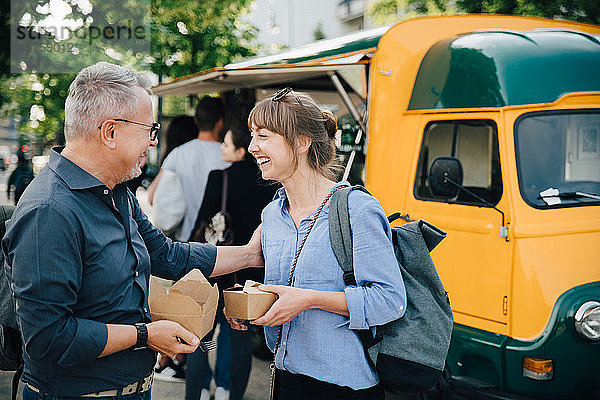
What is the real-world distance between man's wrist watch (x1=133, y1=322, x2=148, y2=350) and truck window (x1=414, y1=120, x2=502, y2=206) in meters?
2.61

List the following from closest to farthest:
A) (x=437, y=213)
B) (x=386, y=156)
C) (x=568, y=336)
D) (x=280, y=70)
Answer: (x=568, y=336)
(x=437, y=213)
(x=386, y=156)
(x=280, y=70)

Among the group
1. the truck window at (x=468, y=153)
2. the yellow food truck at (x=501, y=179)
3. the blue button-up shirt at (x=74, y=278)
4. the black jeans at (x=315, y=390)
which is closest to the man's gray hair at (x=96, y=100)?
the blue button-up shirt at (x=74, y=278)

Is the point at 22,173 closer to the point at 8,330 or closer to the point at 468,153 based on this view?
the point at 468,153

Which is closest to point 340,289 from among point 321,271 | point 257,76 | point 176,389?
point 321,271

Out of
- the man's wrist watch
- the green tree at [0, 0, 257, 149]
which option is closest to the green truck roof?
the man's wrist watch

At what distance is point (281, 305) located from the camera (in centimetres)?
212

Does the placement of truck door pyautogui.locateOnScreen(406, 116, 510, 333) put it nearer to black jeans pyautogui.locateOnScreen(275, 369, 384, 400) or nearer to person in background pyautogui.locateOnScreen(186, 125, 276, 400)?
person in background pyautogui.locateOnScreen(186, 125, 276, 400)

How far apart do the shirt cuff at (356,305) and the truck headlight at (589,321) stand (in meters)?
1.86

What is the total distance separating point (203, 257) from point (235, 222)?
1.68 m

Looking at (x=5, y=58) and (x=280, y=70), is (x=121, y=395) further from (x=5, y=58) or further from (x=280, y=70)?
(x=5, y=58)

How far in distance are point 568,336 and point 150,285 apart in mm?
2428

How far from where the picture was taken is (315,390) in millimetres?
2256

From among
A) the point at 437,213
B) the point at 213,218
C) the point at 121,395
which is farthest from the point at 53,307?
the point at 437,213

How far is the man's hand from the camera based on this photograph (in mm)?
1997
